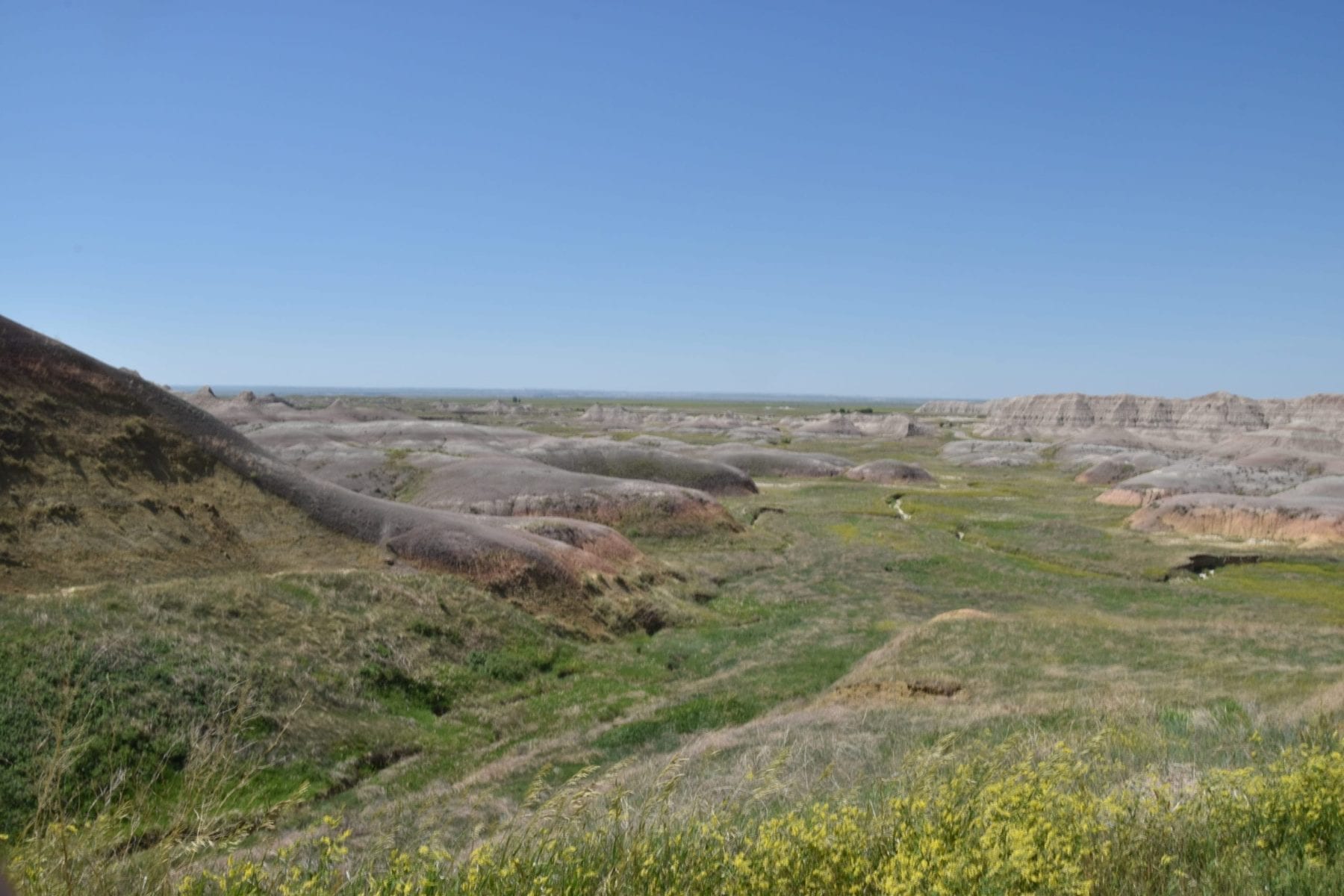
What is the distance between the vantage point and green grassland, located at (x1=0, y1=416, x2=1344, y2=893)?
5.74 meters

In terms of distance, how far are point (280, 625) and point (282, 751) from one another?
18.3 ft

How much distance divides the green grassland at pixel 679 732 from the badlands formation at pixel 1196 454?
607 inches

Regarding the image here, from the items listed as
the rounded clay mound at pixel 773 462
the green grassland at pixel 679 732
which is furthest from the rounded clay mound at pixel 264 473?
the rounded clay mound at pixel 773 462

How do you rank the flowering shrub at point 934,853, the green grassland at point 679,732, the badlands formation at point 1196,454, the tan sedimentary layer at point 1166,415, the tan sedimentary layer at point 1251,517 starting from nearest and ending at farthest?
the flowering shrub at point 934,853
the green grassland at point 679,732
the tan sedimentary layer at point 1251,517
the badlands formation at point 1196,454
the tan sedimentary layer at point 1166,415

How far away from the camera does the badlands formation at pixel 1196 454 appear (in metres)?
55.5

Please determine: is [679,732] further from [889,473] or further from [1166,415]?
[1166,415]

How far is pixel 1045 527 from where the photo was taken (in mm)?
57875

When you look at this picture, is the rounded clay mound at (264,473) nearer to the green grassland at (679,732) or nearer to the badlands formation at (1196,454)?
the green grassland at (679,732)

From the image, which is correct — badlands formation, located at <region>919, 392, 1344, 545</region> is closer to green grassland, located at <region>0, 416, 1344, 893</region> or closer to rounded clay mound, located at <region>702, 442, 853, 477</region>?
green grassland, located at <region>0, 416, 1344, 893</region>

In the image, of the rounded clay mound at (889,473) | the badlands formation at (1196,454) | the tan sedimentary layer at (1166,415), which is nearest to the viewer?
the badlands formation at (1196,454)

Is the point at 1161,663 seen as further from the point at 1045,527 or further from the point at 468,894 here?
the point at 1045,527

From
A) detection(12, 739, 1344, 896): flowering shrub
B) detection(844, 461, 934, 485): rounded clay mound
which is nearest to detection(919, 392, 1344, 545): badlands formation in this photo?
detection(844, 461, 934, 485): rounded clay mound

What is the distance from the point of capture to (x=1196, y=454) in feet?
399

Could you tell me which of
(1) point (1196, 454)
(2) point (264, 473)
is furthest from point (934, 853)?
(1) point (1196, 454)
